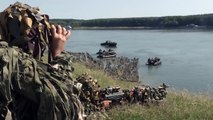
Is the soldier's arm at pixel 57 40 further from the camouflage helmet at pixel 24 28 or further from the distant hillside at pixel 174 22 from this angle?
the distant hillside at pixel 174 22

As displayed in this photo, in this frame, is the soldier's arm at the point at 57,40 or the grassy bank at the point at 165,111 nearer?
the soldier's arm at the point at 57,40

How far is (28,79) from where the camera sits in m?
1.83

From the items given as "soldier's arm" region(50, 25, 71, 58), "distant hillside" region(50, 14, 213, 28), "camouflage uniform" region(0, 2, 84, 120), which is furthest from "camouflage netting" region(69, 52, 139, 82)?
"distant hillside" region(50, 14, 213, 28)

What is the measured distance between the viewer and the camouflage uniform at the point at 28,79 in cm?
183

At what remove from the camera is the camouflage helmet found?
2020 mm

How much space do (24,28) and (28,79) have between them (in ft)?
0.95

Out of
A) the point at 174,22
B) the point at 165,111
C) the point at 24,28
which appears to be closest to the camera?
the point at 24,28

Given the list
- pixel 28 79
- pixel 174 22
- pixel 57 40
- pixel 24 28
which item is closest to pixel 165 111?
A: pixel 57 40

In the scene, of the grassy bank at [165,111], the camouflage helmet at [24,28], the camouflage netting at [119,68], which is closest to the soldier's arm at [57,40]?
the camouflage helmet at [24,28]

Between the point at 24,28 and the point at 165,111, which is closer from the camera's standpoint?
the point at 24,28

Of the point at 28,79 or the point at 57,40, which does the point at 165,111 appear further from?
the point at 28,79

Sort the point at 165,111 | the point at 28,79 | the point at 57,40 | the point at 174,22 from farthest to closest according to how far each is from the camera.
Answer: the point at 174,22, the point at 165,111, the point at 57,40, the point at 28,79

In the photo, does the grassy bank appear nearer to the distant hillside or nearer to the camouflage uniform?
the camouflage uniform

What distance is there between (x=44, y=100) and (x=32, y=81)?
0.09 metres
